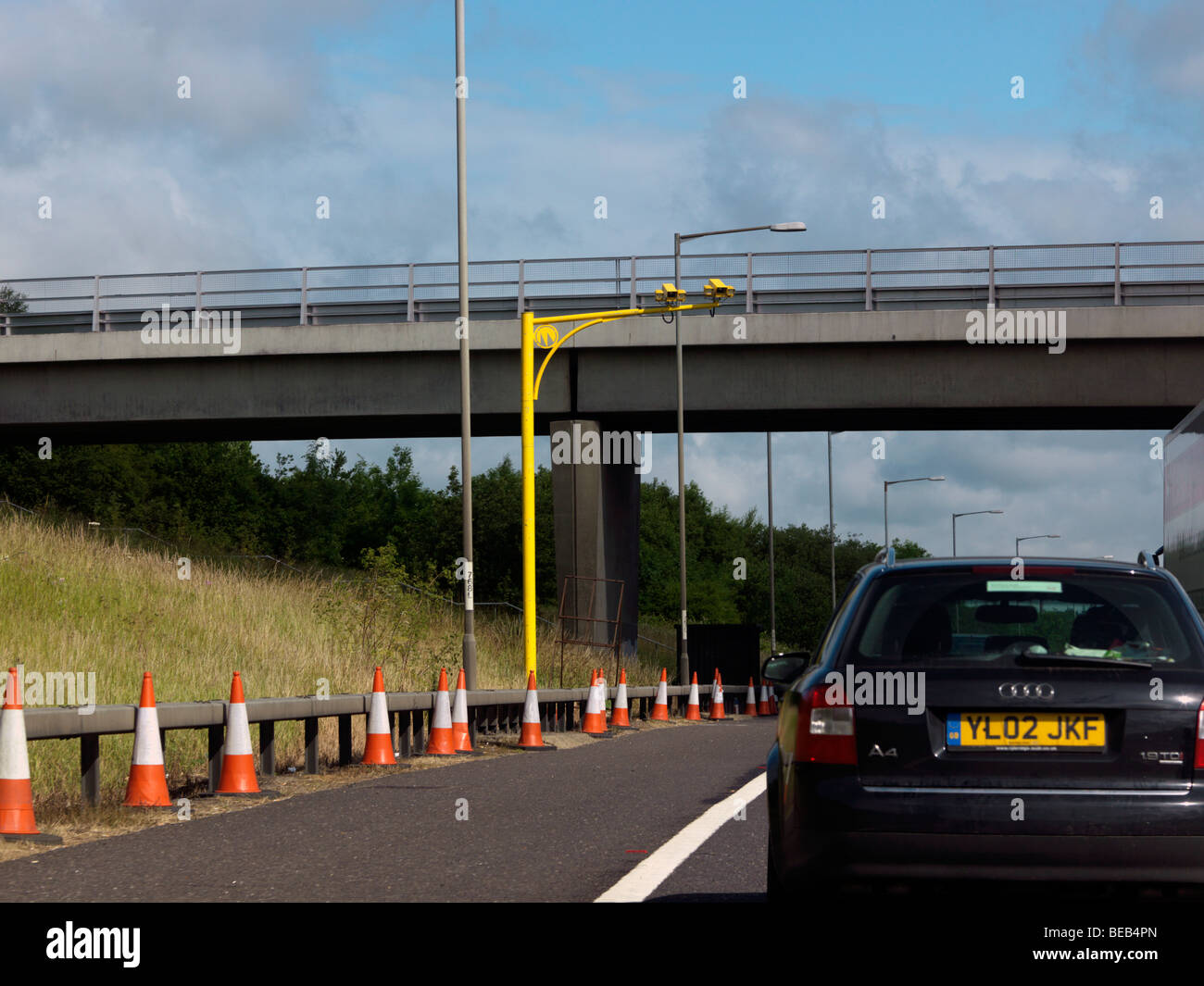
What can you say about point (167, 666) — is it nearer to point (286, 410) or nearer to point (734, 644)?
point (286, 410)

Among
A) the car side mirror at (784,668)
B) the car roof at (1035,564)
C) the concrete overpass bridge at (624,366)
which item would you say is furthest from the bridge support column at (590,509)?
the car roof at (1035,564)

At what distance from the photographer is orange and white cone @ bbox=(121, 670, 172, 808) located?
1067cm

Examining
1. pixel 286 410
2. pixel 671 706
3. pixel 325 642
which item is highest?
pixel 286 410

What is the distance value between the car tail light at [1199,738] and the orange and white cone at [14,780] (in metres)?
6.29

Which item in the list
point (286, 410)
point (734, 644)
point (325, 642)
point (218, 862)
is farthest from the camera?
point (734, 644)

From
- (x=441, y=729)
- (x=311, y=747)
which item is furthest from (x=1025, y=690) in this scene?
(x=441, y=729)

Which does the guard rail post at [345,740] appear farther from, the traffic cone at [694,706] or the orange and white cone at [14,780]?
the traffic cone at [694,706]

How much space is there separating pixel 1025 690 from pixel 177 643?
16.4 metres

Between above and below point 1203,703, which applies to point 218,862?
below

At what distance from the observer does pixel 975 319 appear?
34.7m

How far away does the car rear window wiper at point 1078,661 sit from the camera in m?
5.78

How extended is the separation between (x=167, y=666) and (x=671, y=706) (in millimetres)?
16774

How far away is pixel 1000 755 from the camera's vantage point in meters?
5.64
